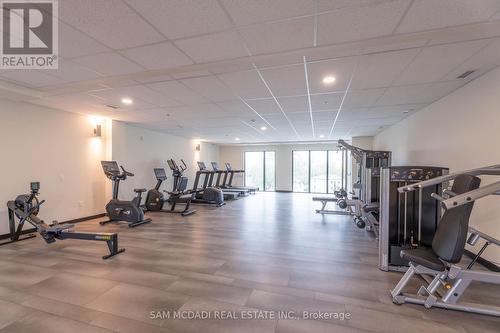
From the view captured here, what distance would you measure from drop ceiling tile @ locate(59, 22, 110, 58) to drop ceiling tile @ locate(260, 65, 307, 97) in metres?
1.90

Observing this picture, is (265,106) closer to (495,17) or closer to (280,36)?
(280,36)

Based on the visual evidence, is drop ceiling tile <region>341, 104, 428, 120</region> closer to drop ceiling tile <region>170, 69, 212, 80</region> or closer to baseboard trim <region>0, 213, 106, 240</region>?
drop ceiling tile <region>170, 69, 212, 80</region>

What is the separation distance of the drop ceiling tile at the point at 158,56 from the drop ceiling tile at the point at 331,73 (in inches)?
62.6

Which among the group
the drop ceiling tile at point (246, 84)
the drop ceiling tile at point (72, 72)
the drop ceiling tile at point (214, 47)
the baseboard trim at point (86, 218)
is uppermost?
the drop ceiling tile at point (214, 47)

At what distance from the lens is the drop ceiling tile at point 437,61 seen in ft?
7.63

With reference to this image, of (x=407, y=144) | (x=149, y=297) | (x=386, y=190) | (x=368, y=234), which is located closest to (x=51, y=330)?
(x=149, y=297)

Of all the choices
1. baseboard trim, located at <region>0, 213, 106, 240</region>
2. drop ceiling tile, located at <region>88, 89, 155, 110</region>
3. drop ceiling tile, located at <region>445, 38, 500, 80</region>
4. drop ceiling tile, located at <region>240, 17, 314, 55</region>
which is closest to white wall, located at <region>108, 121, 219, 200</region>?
baseboard trim, located at <region>0, 213, 106, 240</region>

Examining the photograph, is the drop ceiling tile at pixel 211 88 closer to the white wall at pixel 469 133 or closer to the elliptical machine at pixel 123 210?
the elliptical machine at pixel 123 210

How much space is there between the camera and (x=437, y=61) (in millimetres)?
2645

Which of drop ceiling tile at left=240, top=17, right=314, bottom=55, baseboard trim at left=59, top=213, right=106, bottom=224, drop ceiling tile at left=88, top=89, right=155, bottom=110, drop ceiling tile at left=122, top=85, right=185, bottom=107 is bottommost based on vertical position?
baseboard trim at left=59, top=213, right=106, bottom=224

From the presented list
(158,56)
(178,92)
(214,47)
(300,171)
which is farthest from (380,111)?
(300,171)

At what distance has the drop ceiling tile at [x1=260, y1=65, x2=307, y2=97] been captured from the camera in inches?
114

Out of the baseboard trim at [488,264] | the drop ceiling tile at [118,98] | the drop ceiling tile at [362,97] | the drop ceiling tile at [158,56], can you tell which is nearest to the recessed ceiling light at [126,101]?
the drop ceiling tile at [118,98]

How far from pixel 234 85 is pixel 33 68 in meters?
2.66
